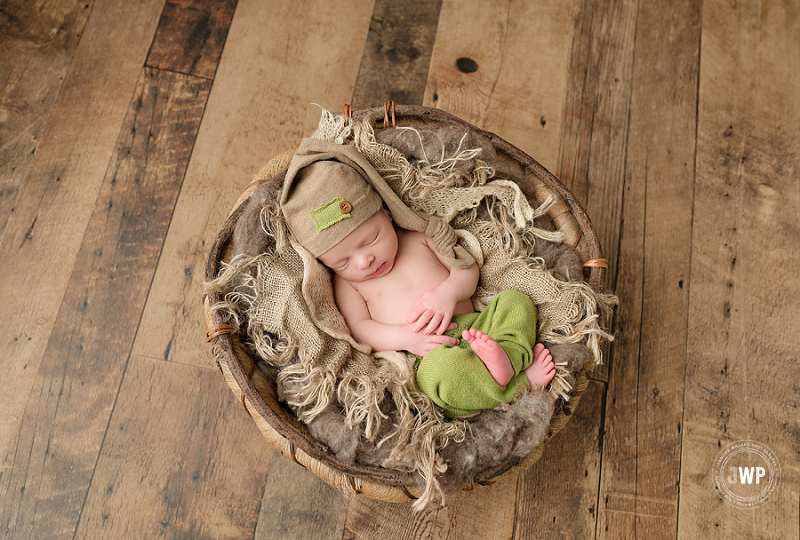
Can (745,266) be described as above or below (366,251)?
below

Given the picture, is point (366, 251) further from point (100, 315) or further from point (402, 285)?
point (100, 315)

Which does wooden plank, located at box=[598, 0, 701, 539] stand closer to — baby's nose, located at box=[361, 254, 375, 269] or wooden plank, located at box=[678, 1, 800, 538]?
wooden plank, located at box=[678, 1, 800, 538]

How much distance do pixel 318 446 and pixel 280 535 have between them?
17.0 inches

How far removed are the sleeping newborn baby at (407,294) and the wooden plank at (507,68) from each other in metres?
0.56

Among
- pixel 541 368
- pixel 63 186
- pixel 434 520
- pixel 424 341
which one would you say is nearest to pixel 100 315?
pixel 63 186

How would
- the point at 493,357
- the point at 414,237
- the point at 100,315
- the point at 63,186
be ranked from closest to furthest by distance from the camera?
1. the point at 493,357
2. the point at 414,237
3. the point at 100,315
4. the point at 63,186

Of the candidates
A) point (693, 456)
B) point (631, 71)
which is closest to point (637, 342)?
point (693, 456)

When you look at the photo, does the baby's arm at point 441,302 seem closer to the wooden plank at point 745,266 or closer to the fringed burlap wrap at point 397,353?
the fringed burlap wrap at point 397,353

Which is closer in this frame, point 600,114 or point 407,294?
point 407,294

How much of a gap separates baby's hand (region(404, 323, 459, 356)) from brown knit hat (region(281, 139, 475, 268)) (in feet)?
0.85

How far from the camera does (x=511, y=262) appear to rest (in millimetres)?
1370

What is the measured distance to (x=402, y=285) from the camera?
136cm

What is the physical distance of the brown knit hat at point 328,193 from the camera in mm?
1239

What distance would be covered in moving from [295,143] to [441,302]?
713mm
